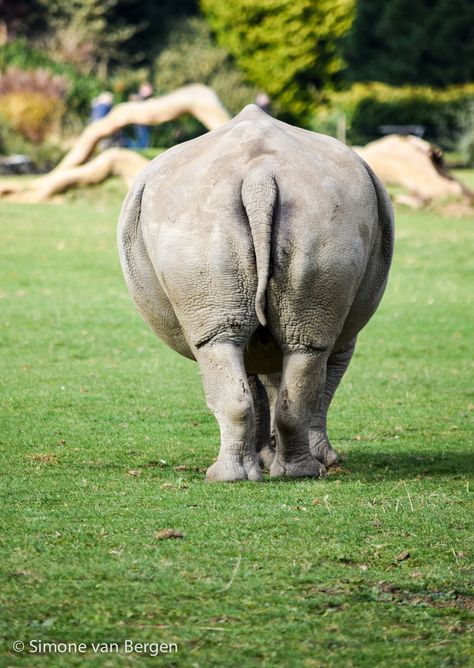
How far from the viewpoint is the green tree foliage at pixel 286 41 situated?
46.8 m

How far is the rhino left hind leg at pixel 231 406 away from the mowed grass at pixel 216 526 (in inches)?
5.6

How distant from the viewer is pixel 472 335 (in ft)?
44.0

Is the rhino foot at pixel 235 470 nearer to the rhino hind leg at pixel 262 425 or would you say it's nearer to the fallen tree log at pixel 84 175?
the rhino hind leg at pixel 262 425

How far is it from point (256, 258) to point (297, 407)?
856mm

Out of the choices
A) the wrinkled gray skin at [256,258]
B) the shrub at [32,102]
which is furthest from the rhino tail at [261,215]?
the shrub at [32,102]

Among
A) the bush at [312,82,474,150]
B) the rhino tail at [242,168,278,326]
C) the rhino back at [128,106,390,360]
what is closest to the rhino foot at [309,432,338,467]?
the rhino back at [128,106,390,360]

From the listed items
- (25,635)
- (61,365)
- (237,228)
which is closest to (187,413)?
(61,365)

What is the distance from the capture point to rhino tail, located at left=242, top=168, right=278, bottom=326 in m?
6.01

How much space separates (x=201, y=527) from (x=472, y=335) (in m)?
8.32

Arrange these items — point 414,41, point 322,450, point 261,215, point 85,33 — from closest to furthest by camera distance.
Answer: point 261,215 < point 322,450 < point 414,41 < point 85,33

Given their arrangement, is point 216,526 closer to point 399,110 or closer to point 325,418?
point 325,418

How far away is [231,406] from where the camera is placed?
20.7 feet

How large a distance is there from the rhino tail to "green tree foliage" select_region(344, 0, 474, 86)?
38.9 metres

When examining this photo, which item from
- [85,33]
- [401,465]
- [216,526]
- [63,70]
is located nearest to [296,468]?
[401,465]
